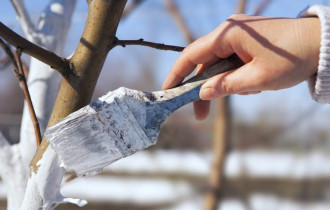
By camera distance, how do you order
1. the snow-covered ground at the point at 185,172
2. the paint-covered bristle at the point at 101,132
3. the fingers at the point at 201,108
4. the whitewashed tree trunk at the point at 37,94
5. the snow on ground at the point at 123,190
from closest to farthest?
1. the paint-covered bristle at the point at 101,132
2. the fingers at the point at 201,108
3. the whitewashed tree trunk at the point at 37,94
4. the snow-covered ground at the point at 185,172
5. the snow on ground at the point at 123,190

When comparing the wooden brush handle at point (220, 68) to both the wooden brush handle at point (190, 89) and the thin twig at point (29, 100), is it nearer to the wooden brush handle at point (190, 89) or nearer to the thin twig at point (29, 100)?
the wooden brush handle at point (190, 89)

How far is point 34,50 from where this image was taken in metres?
0.40

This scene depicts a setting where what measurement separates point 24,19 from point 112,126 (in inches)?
17.6

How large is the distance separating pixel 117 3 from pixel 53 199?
0.66 ft

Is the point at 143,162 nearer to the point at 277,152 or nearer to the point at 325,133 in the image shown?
the point at 277,152

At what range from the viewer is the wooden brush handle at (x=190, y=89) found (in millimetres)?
404

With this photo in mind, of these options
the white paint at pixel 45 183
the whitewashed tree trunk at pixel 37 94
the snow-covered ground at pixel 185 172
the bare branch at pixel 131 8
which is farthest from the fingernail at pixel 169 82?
the snow-covered ground at pixel 185 172

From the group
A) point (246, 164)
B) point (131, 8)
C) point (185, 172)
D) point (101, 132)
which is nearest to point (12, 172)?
point (101, 132)

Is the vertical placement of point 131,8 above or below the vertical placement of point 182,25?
below

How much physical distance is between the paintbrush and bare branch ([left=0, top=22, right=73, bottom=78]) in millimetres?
61

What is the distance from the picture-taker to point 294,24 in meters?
0.39

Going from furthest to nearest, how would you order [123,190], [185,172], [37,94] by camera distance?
[123,190] < [185,172] < [37,94]

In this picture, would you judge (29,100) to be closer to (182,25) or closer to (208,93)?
(208,93)

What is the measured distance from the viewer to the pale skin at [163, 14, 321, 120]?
0.39m
